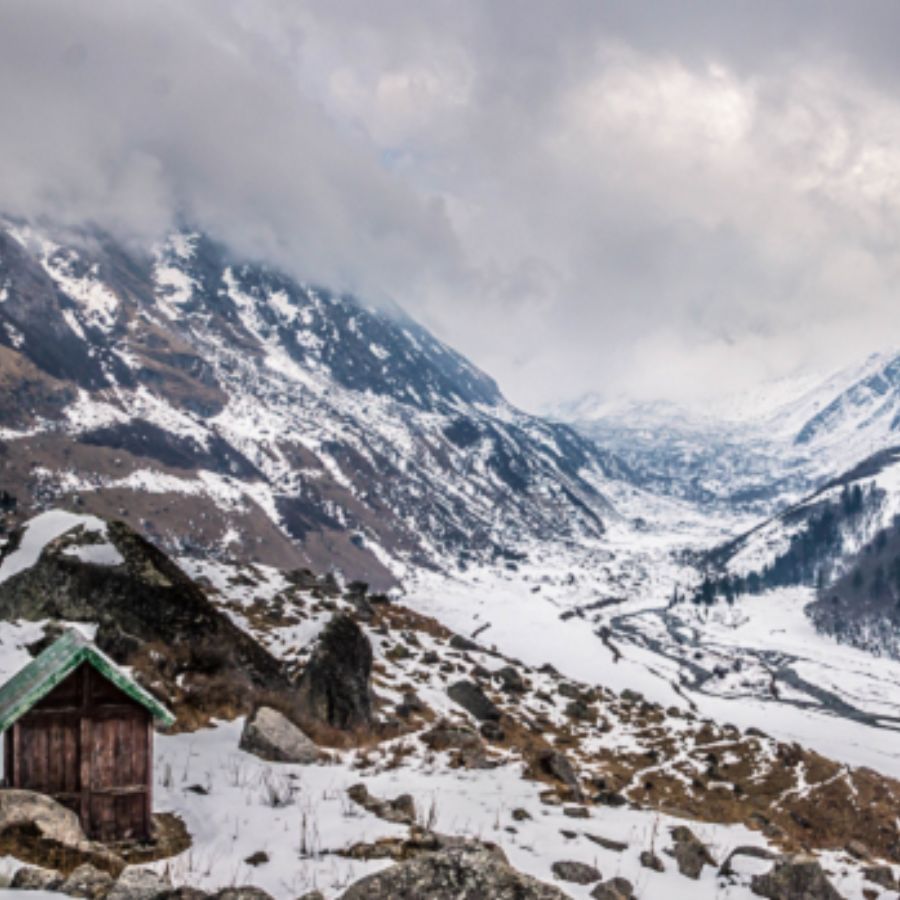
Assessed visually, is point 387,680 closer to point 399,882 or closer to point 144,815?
point 144,815

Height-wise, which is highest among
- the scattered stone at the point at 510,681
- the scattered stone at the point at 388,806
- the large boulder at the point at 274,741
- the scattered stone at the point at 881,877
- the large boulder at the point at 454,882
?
the large boulder at the point at 454,882

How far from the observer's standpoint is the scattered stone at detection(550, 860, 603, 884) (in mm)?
15232

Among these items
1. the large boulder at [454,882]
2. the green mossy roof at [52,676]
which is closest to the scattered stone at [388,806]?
the green mossy roof at [52,676]

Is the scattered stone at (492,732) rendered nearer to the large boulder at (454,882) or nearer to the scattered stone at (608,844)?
the scattered stone at (608,844)

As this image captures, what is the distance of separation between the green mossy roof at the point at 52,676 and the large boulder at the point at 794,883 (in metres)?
13.8

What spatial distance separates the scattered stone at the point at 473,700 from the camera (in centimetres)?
3844

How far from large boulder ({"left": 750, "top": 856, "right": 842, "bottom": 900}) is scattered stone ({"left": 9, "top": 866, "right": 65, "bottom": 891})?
46.1 feet

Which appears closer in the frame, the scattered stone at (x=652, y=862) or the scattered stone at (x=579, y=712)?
the scattered stone at (x=652, y=862)

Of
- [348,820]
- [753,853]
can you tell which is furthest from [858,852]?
[348,820]

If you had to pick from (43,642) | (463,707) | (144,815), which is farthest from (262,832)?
(463,707)

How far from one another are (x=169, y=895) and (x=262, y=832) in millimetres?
6193

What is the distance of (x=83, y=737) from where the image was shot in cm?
1514

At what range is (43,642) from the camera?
2650 cm

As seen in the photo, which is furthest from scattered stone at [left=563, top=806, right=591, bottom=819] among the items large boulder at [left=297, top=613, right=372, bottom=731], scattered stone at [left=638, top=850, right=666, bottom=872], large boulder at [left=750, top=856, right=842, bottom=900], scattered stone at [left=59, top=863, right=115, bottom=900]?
scattered stone at [left=59, top=863, right=115, bottom=900]
